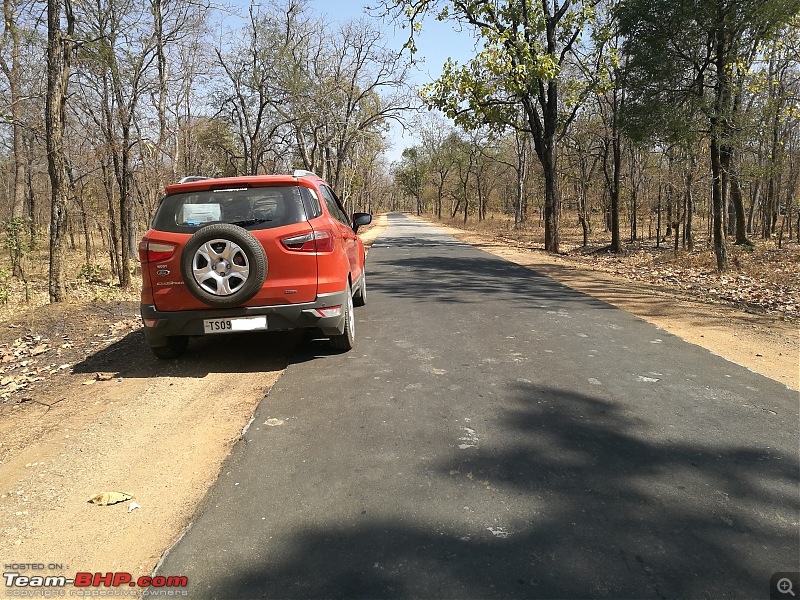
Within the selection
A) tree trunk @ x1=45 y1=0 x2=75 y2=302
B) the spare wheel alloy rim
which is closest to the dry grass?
the spare wheel alloy rim

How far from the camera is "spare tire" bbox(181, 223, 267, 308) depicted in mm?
4949

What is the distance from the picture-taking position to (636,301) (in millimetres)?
9062

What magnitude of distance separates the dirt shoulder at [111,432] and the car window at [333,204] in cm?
164

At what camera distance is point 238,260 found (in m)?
5.03

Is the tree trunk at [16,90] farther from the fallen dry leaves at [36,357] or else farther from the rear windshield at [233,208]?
the rear windshield at [233,208]

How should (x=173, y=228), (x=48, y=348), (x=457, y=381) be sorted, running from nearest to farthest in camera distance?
(x=457, y=381) < (x=173, y=228) < (x=48, y=348)

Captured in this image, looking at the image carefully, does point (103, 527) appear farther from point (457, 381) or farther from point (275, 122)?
point (275, 122)

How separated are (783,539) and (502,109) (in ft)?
59.2

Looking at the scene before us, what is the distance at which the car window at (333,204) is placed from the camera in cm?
642

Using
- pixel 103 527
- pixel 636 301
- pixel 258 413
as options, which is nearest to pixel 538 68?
pixel 636 301

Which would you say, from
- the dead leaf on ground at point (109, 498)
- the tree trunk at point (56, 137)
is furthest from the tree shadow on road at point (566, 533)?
the tree trunk at point (56, 137)

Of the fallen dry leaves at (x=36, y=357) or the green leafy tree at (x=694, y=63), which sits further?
the green leafy tree at (x=694, y=63)

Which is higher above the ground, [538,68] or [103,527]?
[538,68]

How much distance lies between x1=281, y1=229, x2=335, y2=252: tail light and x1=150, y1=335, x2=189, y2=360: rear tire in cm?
161
